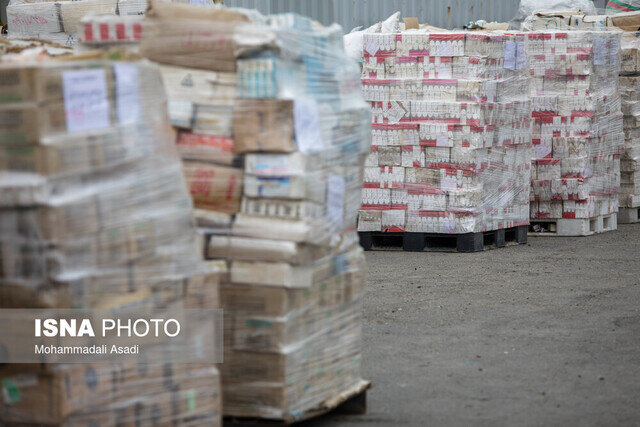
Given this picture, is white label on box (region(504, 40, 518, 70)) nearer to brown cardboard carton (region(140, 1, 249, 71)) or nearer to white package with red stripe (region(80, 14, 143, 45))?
brown cardboard carton (region(140, 1, 249, 71))

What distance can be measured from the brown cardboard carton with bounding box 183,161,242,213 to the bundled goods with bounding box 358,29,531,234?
559 cm

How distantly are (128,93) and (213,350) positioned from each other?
3.58 ft

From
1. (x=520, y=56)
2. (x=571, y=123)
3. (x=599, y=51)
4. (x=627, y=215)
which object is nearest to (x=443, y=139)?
(x=520, y=56)

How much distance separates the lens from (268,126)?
13.8 ft

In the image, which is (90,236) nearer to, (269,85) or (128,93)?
(128,93)

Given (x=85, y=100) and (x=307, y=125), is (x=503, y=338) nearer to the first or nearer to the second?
(x=307, y=125)

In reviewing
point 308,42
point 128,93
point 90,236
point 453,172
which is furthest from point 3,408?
point 453,172

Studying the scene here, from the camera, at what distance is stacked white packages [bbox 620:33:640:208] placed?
12062mm

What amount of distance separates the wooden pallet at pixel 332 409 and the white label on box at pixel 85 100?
5.09 feet

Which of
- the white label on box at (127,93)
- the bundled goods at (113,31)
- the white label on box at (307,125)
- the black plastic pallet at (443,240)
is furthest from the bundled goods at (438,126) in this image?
the white label on box at (127,93)

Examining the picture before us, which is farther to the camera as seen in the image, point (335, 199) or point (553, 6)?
point (553, 6)

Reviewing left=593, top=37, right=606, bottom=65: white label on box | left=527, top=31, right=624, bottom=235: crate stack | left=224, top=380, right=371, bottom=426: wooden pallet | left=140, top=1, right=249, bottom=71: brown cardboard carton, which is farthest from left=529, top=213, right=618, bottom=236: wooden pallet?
left=140, top=1, right=249, bottom=71: brown cardboard carton

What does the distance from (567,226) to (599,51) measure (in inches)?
77.3

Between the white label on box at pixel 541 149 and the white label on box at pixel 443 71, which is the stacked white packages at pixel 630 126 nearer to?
the white label on box at pixel 541 149
